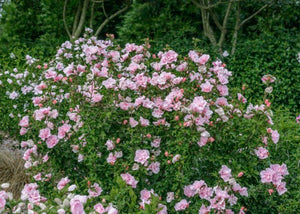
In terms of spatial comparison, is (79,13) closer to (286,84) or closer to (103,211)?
(286,84)

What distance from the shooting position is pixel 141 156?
241 centimetres

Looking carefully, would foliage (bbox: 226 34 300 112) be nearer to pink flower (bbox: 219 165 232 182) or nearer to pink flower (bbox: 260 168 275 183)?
pink flower (bbox: 260 168 275 183)

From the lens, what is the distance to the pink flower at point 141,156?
2.40m

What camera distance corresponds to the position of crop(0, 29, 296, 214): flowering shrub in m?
2.27

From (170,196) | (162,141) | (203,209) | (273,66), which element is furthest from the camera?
(273,66)

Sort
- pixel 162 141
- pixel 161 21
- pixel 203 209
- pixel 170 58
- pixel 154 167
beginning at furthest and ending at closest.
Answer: pixel 161 21 → pixel 170 58 → pixel 162 141 → pixel 154 167 → pixel 203 209

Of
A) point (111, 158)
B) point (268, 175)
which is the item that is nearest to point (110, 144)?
point (111, 158)

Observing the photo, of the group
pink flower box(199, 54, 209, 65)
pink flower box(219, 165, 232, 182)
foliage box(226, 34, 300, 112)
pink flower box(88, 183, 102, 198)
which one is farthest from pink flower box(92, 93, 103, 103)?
foliage box(226, 34, 300, 112)

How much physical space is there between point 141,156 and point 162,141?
0.26 m

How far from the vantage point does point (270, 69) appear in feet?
18.7

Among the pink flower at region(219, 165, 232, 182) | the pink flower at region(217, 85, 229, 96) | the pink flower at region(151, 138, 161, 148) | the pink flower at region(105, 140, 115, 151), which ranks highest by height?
the pink flower at region(217, 85, 229, 96)

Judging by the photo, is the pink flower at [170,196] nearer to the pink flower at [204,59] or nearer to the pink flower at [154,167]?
the pink flower at [154,167]

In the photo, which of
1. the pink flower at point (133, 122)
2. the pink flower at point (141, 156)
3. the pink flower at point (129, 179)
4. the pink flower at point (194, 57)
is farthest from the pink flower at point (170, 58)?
the pink flower at point (129, 179)

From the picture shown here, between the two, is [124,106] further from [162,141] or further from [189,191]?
[189,191]
